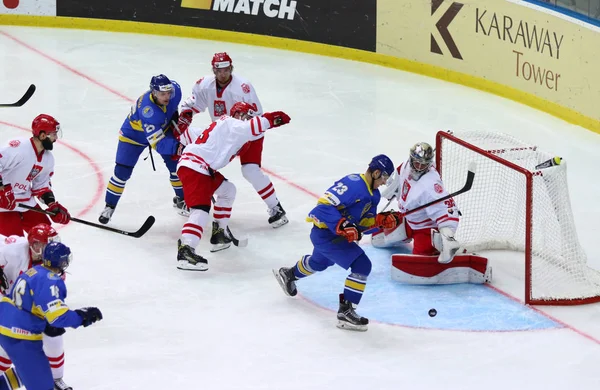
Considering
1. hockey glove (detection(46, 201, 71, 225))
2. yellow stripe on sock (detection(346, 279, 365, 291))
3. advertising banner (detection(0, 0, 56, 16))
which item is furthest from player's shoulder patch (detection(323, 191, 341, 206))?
advertising banner (detection(0, 0, 56, 16))

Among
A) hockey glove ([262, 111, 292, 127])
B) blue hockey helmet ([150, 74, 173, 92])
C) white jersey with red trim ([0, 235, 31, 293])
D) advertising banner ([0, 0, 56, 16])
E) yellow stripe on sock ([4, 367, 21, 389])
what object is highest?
advertising banner ([0, 0, 56, 16])

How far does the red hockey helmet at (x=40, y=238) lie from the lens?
5070mm

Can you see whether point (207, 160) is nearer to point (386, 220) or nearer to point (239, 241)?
point (239, 241)

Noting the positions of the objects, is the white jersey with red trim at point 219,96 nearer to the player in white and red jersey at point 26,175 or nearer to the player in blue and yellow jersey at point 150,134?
the player in blue and yellow jersey at point 150,134

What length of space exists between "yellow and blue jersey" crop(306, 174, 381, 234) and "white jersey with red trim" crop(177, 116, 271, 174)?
3.18 feet

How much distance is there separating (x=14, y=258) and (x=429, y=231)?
256 centimetres

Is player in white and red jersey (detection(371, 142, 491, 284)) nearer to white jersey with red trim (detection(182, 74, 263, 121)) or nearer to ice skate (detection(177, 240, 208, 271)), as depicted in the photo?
ice skate (detection(177, 240, 208, 271))

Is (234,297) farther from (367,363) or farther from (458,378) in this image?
(458,378)

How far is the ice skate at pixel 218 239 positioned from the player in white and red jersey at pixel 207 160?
30 centimetres

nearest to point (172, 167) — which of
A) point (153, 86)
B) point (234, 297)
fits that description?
point (153, 86)

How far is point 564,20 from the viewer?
365 inches

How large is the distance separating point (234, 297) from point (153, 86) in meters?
1.48

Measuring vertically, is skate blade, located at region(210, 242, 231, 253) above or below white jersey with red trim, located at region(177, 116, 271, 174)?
below

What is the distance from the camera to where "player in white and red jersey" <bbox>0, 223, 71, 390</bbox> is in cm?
496
